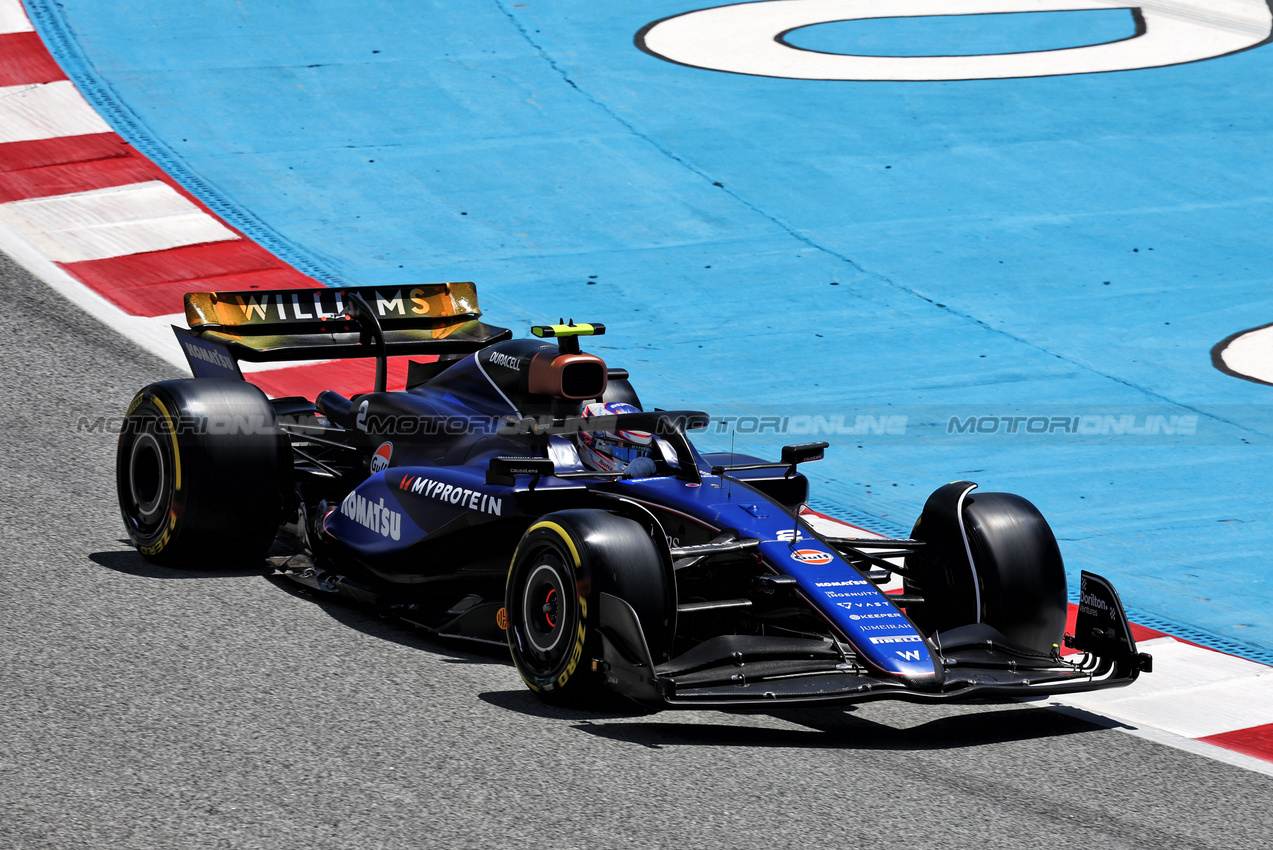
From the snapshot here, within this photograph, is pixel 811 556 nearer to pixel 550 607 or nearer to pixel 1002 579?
pixel 1002 579

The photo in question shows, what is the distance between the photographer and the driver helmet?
283 inches

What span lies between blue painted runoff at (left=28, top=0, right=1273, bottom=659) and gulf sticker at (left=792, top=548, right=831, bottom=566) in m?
2.65

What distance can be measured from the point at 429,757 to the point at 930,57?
46.4 feet

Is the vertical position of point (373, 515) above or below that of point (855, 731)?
above

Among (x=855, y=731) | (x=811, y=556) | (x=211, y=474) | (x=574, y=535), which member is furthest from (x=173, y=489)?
(x=855, y=731)

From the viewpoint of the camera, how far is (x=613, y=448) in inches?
289

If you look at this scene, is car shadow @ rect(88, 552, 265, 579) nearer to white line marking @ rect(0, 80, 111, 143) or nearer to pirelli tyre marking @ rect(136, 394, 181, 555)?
pirelli tyre marking @ rect(136, 394, 181, 555)

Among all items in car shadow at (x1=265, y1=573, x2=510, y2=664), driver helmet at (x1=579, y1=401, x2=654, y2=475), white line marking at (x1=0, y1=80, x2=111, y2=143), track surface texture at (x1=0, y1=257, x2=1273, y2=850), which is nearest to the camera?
track surface texture at (x1=0, y1=257, x2=1273, y2=850)

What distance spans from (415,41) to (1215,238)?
336 inches

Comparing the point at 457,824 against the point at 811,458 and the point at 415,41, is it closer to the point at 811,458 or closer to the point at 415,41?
the point at 811,458

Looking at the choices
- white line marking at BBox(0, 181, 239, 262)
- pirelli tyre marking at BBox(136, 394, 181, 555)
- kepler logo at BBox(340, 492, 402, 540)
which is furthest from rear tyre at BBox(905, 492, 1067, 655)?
white line marking at BBox(0, 181, 239, 262)

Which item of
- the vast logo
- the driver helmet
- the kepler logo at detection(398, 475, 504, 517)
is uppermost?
the vast logo

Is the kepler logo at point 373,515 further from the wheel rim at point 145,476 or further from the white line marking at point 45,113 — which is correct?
the white line marking at point 45,113

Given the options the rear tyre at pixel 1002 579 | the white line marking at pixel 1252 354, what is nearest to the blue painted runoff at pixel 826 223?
the white line marking at pixel 1252 354
